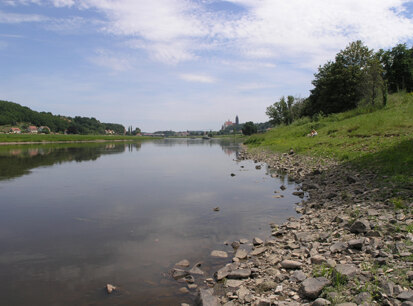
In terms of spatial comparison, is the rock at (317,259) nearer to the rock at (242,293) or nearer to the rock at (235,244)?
the rock at (242,293)

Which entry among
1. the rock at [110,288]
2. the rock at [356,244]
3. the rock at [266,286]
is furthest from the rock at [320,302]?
the rock at [110,288]

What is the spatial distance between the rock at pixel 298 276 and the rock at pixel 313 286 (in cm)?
33

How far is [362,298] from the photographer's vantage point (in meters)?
5.26

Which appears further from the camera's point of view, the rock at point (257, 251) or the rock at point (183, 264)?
the rock at point (257, 251)

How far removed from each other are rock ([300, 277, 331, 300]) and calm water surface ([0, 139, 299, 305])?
8.87 feet

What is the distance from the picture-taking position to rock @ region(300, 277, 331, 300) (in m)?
5.86

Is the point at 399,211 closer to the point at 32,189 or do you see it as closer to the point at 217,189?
the point at 217,189

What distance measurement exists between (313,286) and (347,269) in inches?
35.9

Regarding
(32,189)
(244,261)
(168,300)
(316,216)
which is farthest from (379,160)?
(32,189)

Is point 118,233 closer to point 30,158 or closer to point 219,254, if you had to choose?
point 219,254

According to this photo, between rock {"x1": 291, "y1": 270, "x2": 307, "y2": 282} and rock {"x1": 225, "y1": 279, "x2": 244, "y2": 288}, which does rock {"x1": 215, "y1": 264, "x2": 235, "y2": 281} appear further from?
rock {"x1": 291, "y1": 270, "x2": 307, "y2": 282}

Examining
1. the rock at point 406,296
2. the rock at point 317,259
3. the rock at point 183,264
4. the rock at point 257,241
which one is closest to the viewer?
the rock at point 406,296

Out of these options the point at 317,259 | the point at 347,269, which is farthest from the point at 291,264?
the point at 347,269

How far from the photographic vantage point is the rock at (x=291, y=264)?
290 inches
